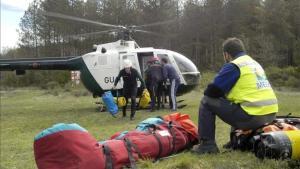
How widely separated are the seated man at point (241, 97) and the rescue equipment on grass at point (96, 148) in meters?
0.56

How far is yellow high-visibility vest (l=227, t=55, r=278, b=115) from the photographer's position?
4.94 meters

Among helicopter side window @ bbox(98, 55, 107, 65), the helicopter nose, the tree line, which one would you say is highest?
the tree line

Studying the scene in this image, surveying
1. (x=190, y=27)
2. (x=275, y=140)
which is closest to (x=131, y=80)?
(x=275, y=140)

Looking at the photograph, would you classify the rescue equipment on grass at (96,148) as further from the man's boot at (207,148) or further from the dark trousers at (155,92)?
the dark trousers at (155,92)

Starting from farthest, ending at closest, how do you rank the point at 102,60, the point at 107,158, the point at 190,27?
the point at 190,27
the point at 102,60
the point at 107,158

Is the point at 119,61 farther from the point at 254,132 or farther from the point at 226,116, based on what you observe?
the point at 254,132

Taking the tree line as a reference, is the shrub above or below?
below

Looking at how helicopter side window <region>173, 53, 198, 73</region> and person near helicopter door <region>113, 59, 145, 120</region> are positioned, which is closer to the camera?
person near helicopter door <region>113, 59, 145, 120</region>

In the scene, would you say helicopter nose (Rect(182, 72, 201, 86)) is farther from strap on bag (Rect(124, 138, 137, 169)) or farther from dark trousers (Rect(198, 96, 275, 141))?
strap on bag (Rect(124, 138, 137, 169))

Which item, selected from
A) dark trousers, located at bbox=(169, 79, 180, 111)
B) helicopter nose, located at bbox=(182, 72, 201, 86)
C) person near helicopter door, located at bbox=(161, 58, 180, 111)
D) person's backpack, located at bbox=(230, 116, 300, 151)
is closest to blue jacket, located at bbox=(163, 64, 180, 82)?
person near helicopter door, located at bbox=(161, 58, 180, 111)

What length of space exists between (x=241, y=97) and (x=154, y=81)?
30.6 feet

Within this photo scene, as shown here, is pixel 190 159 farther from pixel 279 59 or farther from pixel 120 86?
pixel 279 59

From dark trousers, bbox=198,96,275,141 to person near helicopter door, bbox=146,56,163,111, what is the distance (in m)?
8.94

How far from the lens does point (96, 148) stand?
4.44 meters
